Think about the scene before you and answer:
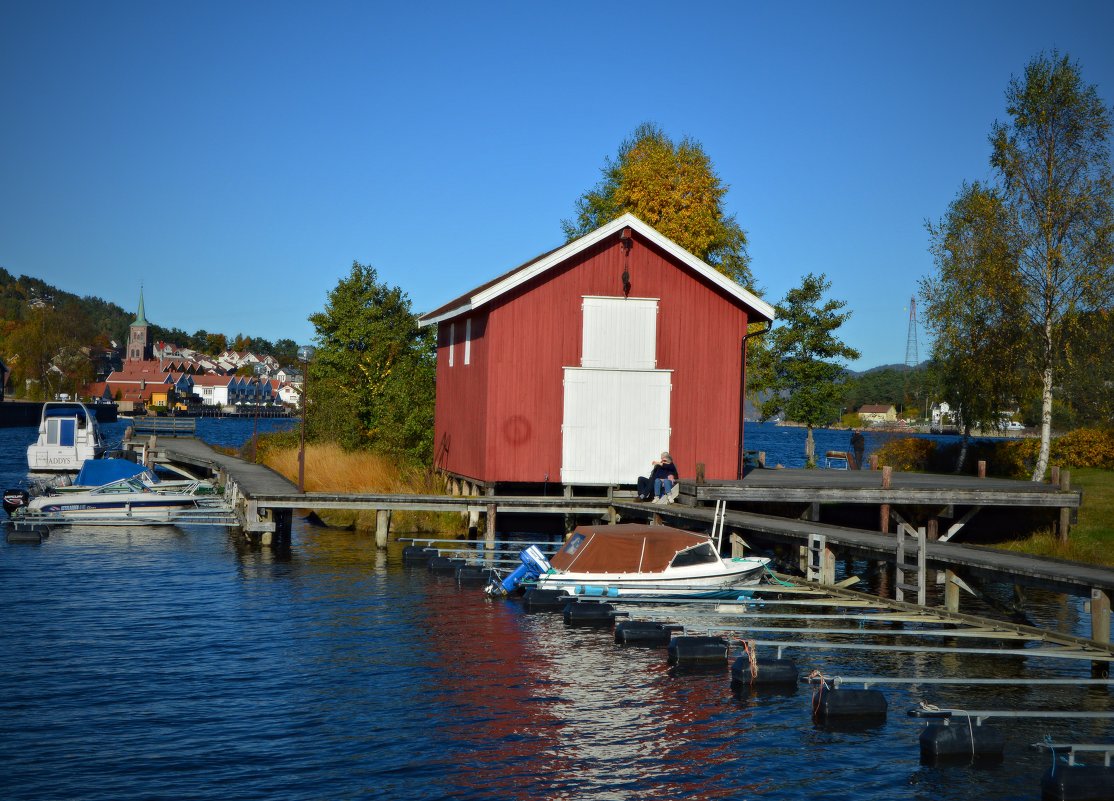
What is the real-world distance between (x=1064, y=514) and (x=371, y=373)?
3247 cm

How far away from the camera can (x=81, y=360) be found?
164 metres

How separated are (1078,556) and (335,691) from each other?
21.5 meters

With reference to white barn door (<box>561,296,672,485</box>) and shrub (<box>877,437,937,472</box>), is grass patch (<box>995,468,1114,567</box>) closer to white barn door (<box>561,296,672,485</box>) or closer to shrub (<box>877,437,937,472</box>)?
white barn door (<box>561,296,672,485</box>)

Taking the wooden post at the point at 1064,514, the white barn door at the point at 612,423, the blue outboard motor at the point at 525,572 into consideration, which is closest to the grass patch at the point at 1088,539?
the wooden post at the point at 1064,514

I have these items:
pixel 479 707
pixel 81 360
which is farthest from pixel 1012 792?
pixel 81 360

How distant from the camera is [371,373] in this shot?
5344 centimetres

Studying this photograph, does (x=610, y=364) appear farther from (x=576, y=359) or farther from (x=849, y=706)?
(x=849, y=706)

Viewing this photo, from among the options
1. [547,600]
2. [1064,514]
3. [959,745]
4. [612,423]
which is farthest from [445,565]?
[1064,514]

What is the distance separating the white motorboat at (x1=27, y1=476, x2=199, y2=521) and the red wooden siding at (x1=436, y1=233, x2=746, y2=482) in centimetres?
1102

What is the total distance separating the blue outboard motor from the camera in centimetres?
2567

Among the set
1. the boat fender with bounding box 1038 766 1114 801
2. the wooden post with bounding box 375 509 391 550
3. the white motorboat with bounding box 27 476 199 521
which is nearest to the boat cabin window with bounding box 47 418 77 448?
the white motorboat with bounding box 27 476 199 521

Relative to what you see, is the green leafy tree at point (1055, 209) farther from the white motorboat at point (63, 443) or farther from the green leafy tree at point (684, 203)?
the white motorboat at point (63, 443)

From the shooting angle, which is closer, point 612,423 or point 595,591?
point 595,591

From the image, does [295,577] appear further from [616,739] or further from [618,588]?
[616,739]
